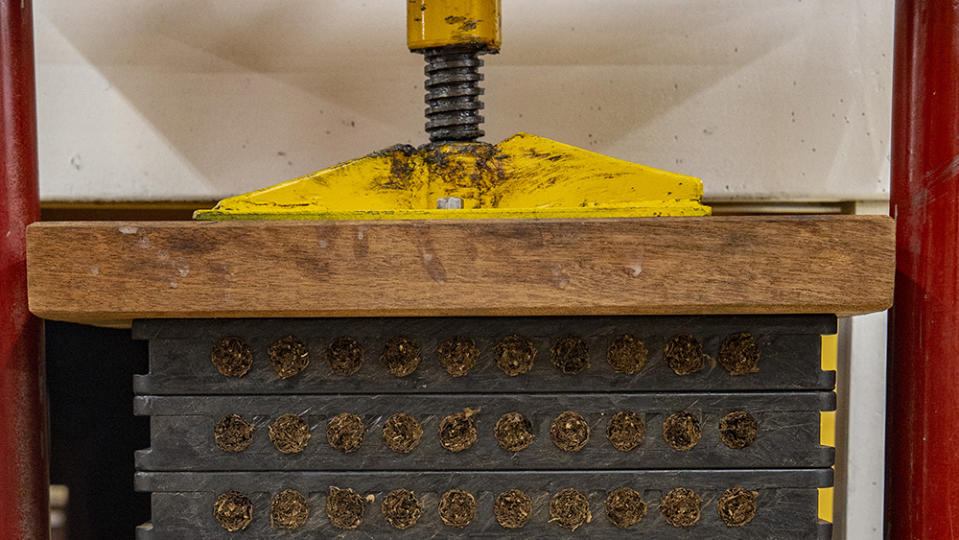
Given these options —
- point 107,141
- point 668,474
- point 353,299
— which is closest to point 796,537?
point 668,474

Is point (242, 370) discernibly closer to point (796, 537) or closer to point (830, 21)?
point (796, 537)

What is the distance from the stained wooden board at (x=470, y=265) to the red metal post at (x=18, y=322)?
0.46ft

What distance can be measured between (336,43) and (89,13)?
0.37 meters

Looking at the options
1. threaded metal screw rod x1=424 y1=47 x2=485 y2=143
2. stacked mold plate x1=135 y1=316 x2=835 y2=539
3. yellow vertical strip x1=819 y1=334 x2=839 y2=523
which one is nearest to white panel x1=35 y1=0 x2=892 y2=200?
yellow vertical strip x1=819 y1=334 x2=839 y2=523

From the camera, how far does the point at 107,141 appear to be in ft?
3.85

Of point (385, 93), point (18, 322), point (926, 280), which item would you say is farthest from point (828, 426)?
point (18, 322)

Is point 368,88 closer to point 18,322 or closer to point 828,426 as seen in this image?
point 18,322

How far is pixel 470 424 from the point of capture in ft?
2.19

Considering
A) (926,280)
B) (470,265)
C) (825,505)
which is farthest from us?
(825,505)

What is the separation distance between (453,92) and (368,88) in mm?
374

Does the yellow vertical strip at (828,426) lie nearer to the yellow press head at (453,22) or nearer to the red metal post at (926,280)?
the red metal post at (926,280)

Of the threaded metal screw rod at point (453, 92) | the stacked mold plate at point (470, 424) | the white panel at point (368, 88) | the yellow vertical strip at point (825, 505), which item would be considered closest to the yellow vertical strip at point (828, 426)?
the yellow vertical strip at point (825, 505)

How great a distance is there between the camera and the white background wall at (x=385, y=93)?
115cm

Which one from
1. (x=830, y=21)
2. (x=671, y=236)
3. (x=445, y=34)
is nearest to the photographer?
(x=671, y=236)
